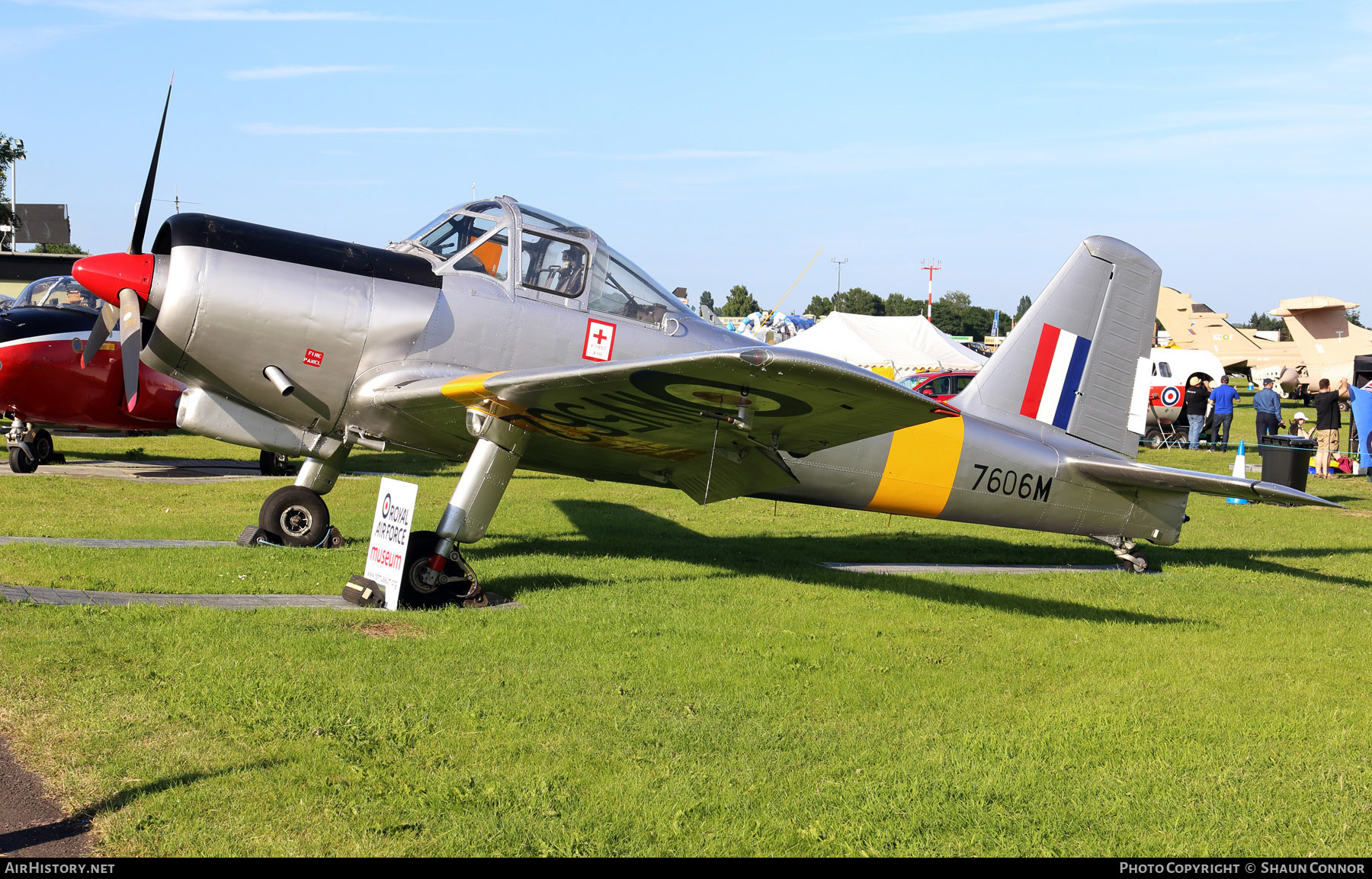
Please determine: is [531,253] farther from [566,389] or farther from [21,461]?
[21,461]

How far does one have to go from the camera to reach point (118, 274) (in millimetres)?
7148

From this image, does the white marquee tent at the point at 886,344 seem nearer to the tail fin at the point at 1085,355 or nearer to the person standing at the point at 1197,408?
the person standing at the point at 1197,408

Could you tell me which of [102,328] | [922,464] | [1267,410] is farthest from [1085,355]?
[1267,410]

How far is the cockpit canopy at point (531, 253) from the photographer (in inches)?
317

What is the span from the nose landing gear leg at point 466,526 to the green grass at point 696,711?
1.28ft

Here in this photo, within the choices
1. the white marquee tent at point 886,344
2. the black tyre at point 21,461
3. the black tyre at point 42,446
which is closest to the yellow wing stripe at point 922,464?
the black tyre at point 21,461

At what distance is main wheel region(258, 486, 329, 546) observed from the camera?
29.7ft

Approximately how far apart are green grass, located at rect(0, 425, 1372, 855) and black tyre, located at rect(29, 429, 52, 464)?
592 cm

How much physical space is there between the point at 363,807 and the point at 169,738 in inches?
44.2

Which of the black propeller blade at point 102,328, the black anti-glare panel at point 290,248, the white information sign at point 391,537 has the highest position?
the black anti-glare panel at point 290,248

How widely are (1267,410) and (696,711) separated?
2144 cm
